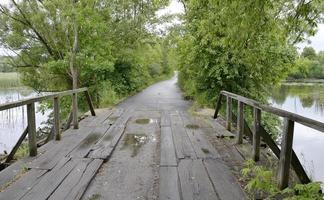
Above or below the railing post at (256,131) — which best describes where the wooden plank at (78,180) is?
below

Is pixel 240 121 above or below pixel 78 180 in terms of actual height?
above

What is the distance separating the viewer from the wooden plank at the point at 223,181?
10.5ft

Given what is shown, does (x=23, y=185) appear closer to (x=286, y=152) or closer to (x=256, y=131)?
(x=286, y=152)

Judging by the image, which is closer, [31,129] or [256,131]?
[256,131]

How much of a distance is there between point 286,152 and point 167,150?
2.12 metres

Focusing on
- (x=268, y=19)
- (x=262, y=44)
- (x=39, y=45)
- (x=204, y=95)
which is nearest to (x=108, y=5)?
(x=39, y=45)

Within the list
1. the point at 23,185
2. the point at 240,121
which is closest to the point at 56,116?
the point at 23,185

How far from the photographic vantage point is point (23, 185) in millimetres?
3432

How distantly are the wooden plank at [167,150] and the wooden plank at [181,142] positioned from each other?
3.1 inches

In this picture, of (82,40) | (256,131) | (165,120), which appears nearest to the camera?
(256,131)

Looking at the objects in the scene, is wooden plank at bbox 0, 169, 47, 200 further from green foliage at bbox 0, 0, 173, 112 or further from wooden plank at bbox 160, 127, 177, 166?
green foliage at bbox 0, 0, 173, 112

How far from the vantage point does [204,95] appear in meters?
11.1

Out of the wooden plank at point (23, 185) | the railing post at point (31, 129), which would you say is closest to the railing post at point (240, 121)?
the wooden plank at point (23, 185)

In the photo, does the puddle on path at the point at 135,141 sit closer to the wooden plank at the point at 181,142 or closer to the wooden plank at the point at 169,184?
the wooden plank at the point at 181,142
